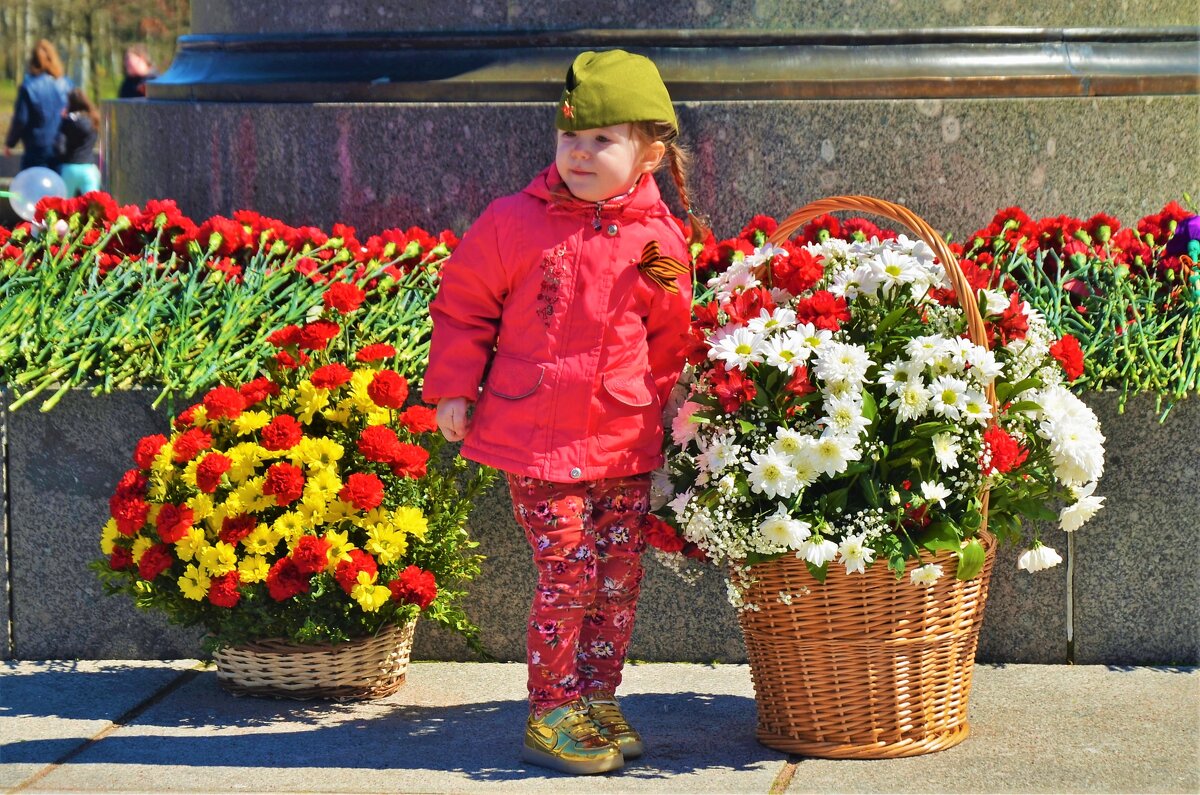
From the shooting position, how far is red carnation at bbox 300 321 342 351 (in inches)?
159

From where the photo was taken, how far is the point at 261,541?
389 centimetres

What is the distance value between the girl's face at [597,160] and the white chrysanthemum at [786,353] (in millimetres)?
507

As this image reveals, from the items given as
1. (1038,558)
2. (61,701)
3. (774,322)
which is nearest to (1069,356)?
(1038,558)

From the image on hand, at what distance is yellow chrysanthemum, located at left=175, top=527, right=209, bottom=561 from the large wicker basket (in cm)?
135

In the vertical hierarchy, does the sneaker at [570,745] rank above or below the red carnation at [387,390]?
below

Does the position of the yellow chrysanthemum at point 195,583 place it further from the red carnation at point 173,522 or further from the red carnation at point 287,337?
the red carnation at point 287,337

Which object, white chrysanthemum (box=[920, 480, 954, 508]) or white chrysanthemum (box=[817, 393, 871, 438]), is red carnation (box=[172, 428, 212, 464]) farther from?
white chrysanthemum (box=[920, 480, 954, 508])

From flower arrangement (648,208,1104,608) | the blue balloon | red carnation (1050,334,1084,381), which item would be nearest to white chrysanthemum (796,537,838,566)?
flower arrangement (648,208,1104,608)

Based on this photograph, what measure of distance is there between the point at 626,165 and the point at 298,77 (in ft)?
7.85

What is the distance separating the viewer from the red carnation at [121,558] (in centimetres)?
398

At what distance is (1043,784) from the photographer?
3.43 metres

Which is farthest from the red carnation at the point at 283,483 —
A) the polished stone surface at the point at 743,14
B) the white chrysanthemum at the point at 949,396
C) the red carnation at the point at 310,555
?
the polished stone surface at the point at 743,14

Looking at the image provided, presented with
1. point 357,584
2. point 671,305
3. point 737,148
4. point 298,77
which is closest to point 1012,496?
point 671,305

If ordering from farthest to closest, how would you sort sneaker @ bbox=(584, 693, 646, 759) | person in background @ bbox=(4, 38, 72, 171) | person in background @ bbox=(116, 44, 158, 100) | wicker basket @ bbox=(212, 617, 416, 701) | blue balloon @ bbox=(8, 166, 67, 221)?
person in background @ bbox=(116, 44, 158, 100) < person in background @ bbox=(4, 38, 72, 171) < blue balloon @ bbox=(8, 166, 67, 221) < wicker basket @ bbox=(212, 617, 416, 701) < sneaker @ bbox=(584, 693, 646, 759)
